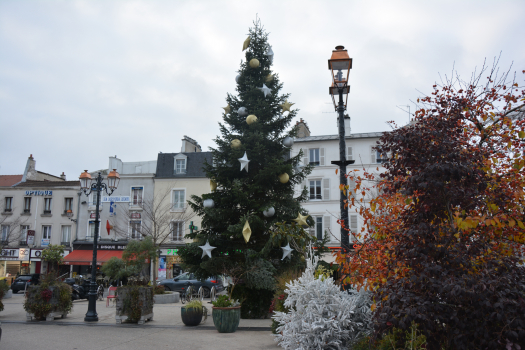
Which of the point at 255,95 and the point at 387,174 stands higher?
the point at 255,95

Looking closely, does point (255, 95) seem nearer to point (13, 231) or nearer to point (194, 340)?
point (194, 340)

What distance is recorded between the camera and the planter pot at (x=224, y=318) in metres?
10.4

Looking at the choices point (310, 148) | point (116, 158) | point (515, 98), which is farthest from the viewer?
point (116, 158)

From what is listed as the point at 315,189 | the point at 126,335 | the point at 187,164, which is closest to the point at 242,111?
the point at 126,335

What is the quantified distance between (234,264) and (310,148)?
759 inches

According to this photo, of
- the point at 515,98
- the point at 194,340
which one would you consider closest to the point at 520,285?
the point at 515,98

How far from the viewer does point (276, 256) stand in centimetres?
1391

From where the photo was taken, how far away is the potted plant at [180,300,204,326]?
453 inches

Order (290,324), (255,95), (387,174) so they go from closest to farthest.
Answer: (387,174)
(290,324)
(255,95)

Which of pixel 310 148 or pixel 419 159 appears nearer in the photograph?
pixel 419 159

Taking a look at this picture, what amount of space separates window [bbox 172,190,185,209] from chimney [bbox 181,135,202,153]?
4.46m

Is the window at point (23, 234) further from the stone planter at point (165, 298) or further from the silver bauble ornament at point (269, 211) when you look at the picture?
the silver bauble ornament at point (269, 211)

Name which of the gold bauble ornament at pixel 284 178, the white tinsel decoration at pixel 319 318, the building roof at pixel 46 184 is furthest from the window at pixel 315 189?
the white tinsel decoration at pixel 319 318

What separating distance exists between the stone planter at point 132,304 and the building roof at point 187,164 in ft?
71.7
